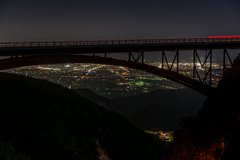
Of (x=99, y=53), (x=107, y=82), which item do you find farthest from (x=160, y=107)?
(x=99, y=53)

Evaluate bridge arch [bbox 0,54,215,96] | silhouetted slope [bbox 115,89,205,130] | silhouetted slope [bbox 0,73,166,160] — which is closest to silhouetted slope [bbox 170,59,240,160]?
silhouetted slope [bbox 0,73,166,160]

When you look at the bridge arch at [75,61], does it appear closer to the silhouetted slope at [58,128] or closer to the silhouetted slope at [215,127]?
the silhouetted slope at [58,128]

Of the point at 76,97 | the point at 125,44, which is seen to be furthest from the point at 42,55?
the point at 125,44

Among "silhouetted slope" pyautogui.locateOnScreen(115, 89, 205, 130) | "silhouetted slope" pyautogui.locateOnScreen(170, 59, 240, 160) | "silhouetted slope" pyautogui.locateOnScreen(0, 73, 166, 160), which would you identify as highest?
"silhouetted slope" pyautogui.locateOnScreen(170, 59, 240, 160)

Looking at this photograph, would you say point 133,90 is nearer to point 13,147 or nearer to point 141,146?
point 141,146

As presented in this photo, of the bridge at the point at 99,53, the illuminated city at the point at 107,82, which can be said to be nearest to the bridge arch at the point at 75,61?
the bridge at the point at 99,53

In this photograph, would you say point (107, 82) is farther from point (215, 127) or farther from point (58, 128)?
point (215, 127)

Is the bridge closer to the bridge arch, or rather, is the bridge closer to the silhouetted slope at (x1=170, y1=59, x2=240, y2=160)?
the bridge arch
